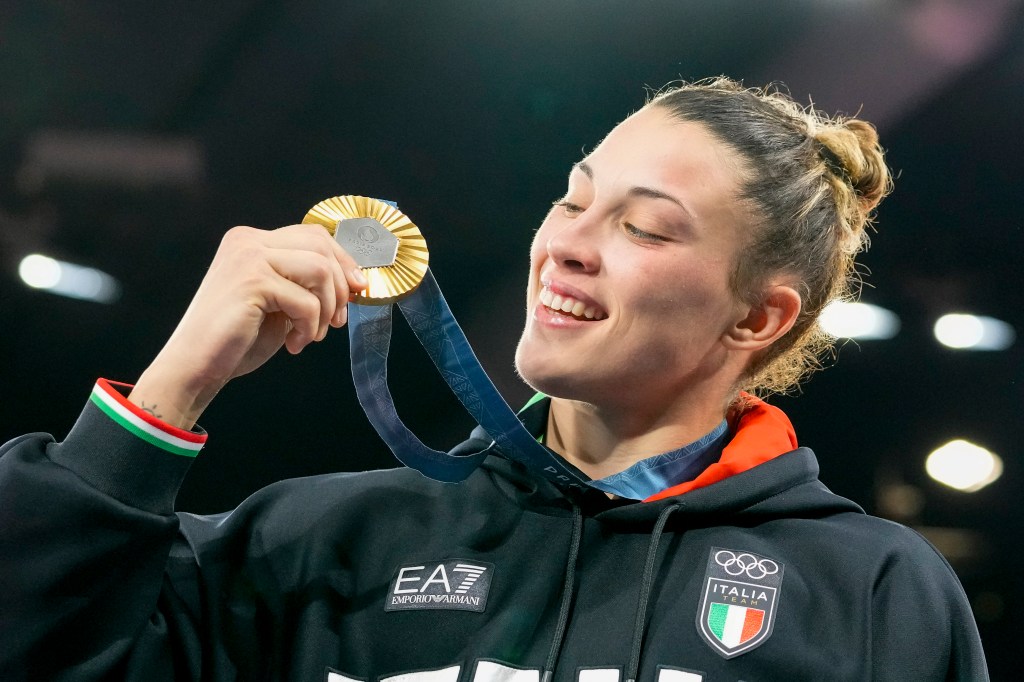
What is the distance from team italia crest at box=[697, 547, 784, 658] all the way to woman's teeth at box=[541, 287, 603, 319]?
393mm

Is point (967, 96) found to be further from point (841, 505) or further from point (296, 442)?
point (296, 442)

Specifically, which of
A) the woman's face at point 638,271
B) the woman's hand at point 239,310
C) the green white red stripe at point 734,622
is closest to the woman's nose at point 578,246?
the woman's face at point 638,271

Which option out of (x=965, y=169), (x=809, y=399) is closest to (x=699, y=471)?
(x=809, y=399)

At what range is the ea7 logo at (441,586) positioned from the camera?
1.53 metres

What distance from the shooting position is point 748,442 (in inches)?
69.7

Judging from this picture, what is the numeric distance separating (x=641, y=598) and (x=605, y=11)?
1.59 m

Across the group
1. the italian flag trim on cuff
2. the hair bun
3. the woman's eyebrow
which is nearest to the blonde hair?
the hair bun

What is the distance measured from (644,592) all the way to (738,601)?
0.13m

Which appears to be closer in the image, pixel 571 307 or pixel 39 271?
pixel 571 307

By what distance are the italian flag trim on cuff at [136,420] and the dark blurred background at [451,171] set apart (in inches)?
46.5

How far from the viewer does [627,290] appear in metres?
1.64

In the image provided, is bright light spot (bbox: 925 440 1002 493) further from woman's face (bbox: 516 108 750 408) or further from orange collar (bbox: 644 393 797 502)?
woman's face (bbox: 516 108 750 408)

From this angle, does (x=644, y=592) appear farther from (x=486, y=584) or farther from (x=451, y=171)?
(x=451, y=171)

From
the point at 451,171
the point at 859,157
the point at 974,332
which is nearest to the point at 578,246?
the point at 859,157
